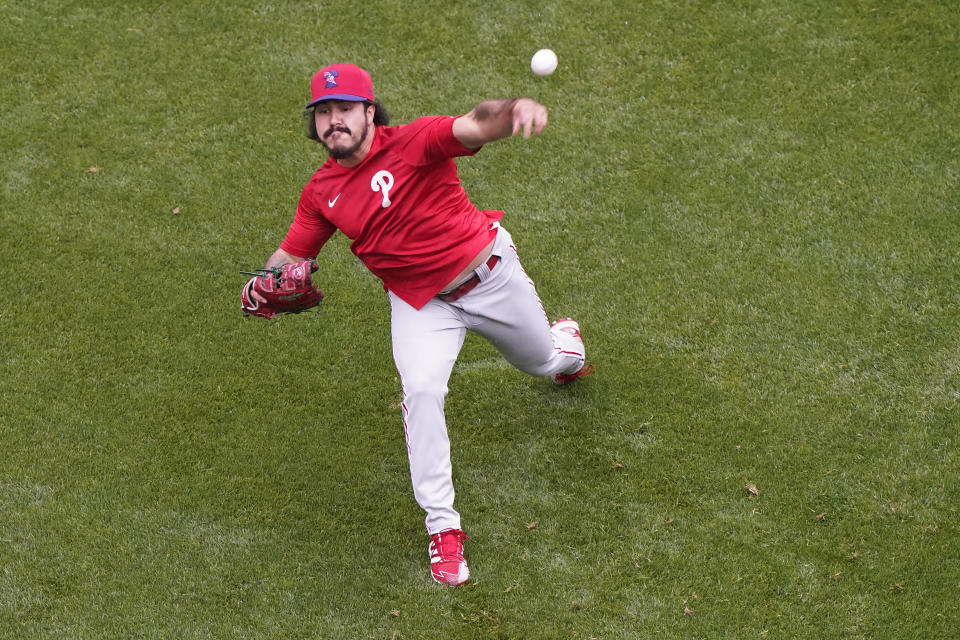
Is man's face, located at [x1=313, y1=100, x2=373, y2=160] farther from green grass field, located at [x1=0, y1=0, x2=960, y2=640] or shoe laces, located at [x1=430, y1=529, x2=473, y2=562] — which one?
shoe laces, located at [x1=430, y1=529, x2=473, y2=562]

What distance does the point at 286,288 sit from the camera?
531cm

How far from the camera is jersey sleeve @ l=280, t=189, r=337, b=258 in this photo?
5371 millimetres

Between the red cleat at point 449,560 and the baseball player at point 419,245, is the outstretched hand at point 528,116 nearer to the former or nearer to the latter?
the baseball player at point 419,245

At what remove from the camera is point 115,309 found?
22.3 feet

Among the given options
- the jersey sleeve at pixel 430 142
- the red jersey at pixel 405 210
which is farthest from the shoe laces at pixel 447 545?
the jersey sleeve at pixel 430 142

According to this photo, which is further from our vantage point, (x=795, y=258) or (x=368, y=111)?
(x=795, y=258)

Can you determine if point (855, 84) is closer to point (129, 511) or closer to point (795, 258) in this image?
point (795, 258)

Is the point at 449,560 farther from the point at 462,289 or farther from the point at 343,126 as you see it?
the point at 343,126

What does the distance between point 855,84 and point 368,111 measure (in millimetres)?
4323

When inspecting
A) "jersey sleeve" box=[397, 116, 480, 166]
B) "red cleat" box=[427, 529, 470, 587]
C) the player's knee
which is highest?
"jersey sleeve" box=[397, 116, 480, 166]

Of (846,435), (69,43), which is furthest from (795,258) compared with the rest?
(69,43)

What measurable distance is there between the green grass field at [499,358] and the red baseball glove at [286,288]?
3.33ft

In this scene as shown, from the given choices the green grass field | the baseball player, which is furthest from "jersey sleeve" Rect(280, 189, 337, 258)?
the green grass field

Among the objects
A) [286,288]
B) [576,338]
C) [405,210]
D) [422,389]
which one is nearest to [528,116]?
[405,210]
